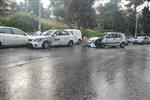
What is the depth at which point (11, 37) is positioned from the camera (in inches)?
906

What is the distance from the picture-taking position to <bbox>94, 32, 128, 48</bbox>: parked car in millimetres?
28359

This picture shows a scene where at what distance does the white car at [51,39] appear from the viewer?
77.5 feet

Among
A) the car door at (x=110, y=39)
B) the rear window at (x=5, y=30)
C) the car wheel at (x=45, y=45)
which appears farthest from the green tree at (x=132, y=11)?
the rear window at (x=5, y=30)

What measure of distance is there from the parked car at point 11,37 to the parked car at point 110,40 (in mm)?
7043

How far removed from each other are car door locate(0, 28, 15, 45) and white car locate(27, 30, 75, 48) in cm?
131

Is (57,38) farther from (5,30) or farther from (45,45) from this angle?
(5,30)

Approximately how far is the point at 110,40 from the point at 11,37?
9.55 metres

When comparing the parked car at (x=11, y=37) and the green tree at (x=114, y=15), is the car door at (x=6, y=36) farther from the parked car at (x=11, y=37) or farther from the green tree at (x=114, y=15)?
the green tree at (x=114, y=15)

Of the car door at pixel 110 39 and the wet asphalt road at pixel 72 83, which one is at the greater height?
the car door at pixel 110 39

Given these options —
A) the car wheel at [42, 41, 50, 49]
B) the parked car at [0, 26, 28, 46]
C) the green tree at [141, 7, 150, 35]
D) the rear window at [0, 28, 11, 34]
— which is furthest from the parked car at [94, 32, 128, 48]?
the green tree at [141, 7, 150, 35]

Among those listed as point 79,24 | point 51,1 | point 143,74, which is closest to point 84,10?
point 79,24

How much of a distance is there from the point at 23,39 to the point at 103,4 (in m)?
49.3

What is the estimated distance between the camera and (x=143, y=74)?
11664 mm

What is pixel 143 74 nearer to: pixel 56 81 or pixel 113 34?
pixel 56 81
